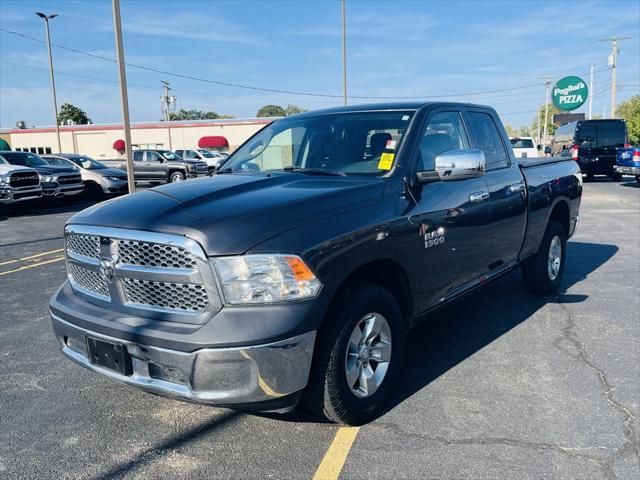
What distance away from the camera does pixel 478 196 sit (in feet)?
14.1

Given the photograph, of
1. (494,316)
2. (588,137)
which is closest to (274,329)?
(494,316)

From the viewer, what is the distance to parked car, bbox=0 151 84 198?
16750 mm

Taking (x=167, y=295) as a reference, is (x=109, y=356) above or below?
below

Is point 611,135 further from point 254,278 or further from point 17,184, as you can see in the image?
point 254,278

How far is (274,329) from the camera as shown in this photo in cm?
259

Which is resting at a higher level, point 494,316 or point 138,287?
point 138,287

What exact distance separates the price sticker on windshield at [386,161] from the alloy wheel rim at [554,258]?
2985 mm

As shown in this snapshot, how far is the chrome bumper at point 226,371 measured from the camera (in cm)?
259

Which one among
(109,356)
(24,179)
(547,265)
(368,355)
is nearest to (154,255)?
(109,356)

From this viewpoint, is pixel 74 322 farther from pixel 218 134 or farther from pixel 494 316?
pixel 218 134

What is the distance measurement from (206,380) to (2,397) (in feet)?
6.48

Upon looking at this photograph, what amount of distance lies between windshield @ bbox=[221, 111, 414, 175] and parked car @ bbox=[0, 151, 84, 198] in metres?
14.1

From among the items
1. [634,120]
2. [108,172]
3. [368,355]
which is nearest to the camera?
[368,355]

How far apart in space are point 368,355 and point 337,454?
0.60 meters
